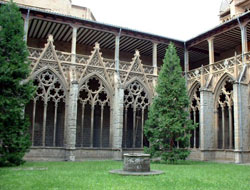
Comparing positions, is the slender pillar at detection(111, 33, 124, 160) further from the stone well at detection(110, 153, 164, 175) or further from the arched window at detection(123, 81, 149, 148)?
the stone well at detection(110, 153, 164, 175)

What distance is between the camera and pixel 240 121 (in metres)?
17.7

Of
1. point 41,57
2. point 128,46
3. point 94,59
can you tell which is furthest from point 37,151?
point 128,46

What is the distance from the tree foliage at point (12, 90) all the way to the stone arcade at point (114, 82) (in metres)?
3.59

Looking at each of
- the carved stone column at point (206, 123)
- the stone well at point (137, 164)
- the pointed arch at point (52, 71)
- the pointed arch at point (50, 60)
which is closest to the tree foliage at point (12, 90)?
the pointed arch at point (52, 71)

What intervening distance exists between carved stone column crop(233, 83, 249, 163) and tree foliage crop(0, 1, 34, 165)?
11.2 meters

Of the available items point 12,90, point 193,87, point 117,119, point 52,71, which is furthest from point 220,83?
point 12,90

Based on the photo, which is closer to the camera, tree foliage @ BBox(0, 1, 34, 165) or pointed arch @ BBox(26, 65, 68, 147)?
tree foliage @ BBox(0, 1, 34, 165)

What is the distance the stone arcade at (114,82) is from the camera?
18125mm

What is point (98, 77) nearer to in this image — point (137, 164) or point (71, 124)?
point (71, 124)

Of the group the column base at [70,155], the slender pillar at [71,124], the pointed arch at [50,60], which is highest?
the pointed arch at [50,60]

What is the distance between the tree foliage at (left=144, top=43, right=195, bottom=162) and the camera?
16406 mm

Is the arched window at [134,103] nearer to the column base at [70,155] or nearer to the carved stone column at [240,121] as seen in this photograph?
the column base at [70,155]

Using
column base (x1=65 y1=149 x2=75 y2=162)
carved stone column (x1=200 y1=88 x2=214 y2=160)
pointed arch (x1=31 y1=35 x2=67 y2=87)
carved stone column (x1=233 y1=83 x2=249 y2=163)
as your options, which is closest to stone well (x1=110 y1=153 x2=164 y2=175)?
column base (x1=65 y1=149 x2=75 y2=162)

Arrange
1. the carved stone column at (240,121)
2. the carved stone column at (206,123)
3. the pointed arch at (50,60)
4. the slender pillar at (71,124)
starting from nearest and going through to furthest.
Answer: the carved stone column at (240,121) → the slender pillar at (71,124) → the pointed arch at (50,60) → the carved stone column at (206,123)
